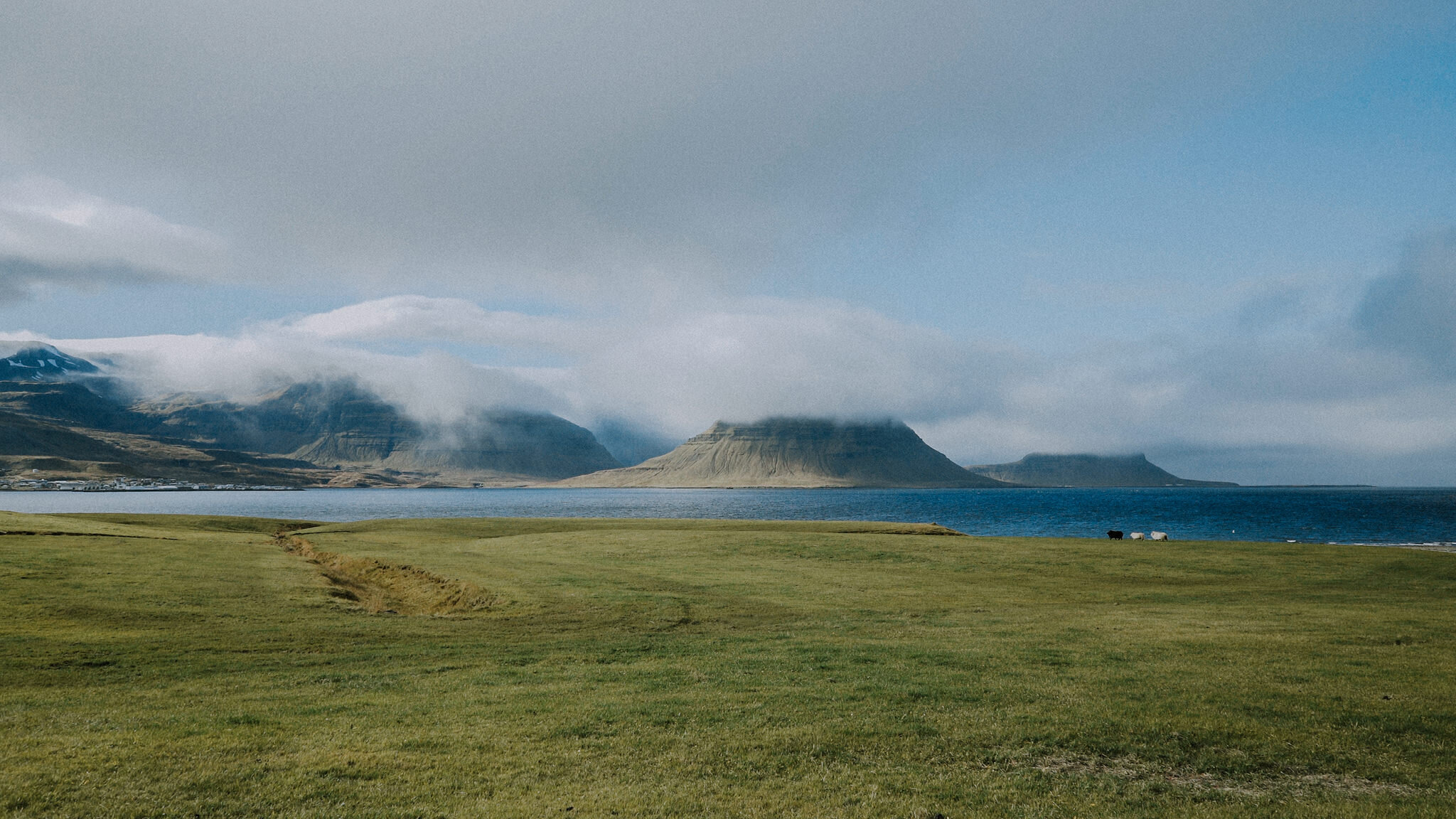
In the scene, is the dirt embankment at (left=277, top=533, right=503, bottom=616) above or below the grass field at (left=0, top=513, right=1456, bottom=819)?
below

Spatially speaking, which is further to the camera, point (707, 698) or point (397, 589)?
point (397, 589)

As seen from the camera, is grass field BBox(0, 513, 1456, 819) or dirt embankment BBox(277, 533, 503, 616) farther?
dirt embankment BBox(277, 533, 503, 616)

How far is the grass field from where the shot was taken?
10.7m

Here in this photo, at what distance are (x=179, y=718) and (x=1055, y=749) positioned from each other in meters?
16.5

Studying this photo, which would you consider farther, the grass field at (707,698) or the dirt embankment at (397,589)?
the dirt embankment at (397,589)

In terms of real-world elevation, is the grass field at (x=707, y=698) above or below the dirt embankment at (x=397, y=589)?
above

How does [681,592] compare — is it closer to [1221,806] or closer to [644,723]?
[644,723]

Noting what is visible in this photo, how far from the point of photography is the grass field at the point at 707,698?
10.7 metres

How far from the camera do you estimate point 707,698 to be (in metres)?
15.5

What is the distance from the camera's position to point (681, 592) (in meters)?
32.4

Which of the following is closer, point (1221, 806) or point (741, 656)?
point (1221, 806)

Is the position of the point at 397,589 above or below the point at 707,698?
below

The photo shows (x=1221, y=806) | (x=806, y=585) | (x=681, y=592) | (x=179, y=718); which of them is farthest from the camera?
(x=806, y=585)

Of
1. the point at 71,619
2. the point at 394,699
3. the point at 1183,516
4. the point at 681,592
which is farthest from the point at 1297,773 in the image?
the point at 1183,516
